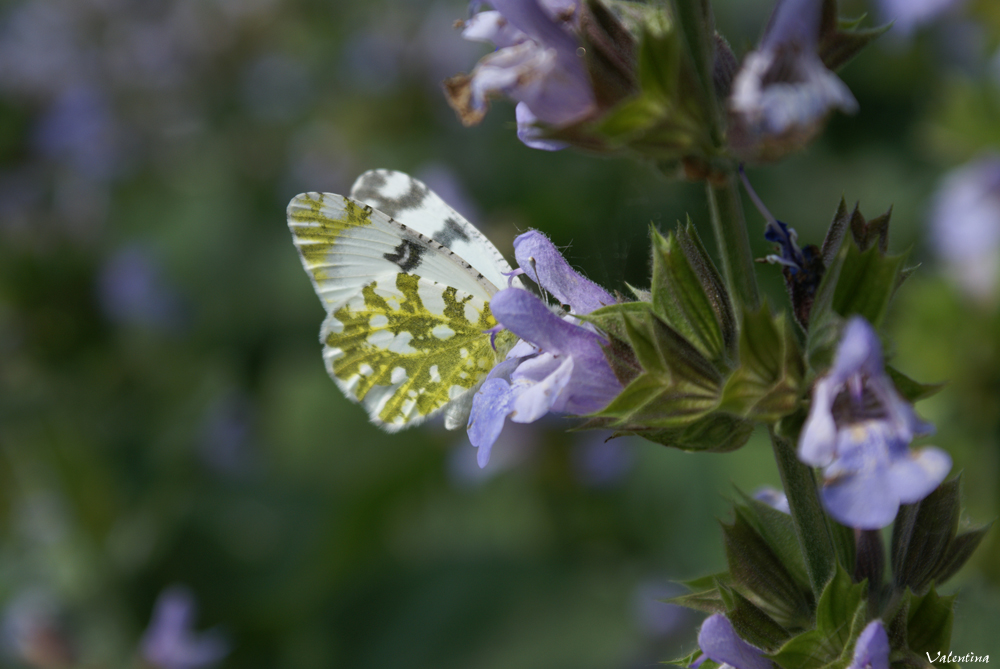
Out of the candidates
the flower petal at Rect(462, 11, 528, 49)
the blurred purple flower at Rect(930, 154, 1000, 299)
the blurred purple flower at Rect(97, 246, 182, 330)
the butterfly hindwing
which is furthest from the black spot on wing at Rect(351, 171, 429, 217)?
the blurred purple flower at Rect(97, 246, 182, 330)

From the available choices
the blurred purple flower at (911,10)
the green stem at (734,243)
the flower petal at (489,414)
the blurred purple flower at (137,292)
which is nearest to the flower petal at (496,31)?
the green stem at (734,243)

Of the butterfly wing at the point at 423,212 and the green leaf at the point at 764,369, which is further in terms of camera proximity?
the butterfly wing at the point at 423,212

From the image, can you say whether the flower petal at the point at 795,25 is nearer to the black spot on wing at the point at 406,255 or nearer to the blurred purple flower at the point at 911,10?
the black spot on wing at the point at 406,255

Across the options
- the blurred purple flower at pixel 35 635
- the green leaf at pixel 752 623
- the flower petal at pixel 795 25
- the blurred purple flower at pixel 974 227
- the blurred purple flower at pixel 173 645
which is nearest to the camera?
the flower petal at pixel 795 25

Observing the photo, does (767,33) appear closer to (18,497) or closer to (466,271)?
(466,271)

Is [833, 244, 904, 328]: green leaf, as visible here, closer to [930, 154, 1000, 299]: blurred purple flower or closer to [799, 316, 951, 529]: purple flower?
[799, 316, 951, 529]: purple flower

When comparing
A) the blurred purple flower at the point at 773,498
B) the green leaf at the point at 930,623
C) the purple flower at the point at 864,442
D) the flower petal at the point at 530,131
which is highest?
the flower petal at the point at 530,131

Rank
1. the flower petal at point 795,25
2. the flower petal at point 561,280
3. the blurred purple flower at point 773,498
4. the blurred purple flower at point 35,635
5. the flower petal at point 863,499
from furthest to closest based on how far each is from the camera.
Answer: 1. the blurred purple flower at point 35,635
2. the blurred purple flower at point 773,498
3. the flower petal at point 561,280
4. the flower petal at point 795,25
5. the flower petal at point 863,499

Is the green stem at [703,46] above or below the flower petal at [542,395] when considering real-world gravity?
above
